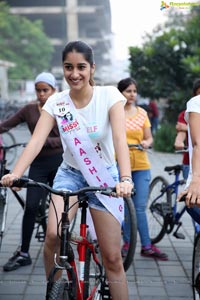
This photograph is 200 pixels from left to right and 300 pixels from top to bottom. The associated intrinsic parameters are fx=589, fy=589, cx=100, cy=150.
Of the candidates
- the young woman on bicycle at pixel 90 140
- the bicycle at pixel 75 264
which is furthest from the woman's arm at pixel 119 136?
the bicycle at pixel 75 264

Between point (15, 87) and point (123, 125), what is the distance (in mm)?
49415

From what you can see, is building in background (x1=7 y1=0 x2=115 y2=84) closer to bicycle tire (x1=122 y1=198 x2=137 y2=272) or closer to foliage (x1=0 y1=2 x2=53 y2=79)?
foliage (x1=0 y1=2 x2=53 y2=79)

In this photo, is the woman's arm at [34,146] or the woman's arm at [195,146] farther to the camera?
the woman's arm at [34,146]

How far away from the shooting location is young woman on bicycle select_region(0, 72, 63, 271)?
17.5 feet

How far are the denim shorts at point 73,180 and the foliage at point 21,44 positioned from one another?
5409 centimetres

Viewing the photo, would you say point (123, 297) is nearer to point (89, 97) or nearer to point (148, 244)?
point (89, 97)

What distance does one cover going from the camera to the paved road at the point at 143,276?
470 cm

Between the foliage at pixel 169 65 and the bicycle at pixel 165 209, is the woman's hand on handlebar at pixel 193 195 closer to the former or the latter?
the bicycle at pixel 165 209

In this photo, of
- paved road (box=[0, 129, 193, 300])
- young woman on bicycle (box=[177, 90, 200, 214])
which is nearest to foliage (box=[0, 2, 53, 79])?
paved road (box=[0, 129, 193, 300])

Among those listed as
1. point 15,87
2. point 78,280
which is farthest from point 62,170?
point 15,87

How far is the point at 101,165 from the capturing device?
349 cm

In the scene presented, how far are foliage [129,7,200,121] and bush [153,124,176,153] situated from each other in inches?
25.5

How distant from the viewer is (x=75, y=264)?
3.27m

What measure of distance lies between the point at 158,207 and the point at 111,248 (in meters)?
2.80
